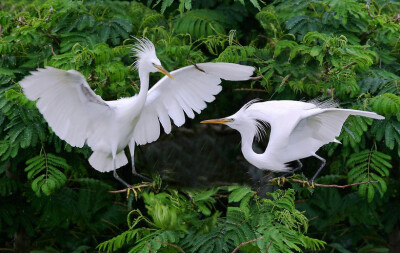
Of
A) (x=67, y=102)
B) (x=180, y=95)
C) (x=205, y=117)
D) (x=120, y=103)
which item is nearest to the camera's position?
(x=67, y=102)

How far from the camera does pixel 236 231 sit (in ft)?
10.9

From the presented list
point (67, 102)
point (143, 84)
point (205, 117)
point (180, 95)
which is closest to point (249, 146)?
point (180, 95)

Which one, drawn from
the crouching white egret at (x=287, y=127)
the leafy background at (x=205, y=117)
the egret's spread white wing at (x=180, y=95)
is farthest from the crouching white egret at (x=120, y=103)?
the leafy background at (x=205, y=117)

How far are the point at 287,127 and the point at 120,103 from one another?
0.81 metres

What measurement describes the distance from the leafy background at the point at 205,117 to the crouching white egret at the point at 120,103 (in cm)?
33

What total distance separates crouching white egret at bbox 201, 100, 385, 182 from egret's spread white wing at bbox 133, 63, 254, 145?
23 centimetres

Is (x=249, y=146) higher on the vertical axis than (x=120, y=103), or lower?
lower

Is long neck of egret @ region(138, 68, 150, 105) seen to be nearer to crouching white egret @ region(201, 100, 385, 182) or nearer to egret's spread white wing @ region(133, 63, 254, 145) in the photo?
egret's spread white wing @ region(133, 63, 254, 145)

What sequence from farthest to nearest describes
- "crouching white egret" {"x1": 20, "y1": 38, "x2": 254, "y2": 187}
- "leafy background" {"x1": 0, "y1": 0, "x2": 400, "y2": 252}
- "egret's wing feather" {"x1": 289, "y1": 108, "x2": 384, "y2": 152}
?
"leafy background" {"x1": 0, "y1": 0, "x2": 400, "y2": 252} < "egret's wing feather" {"x1": 289, "y1": 108, "x2": 384, "y2": 152} < "crouching white egret" {"x1": 20, "y1": 38, "x2": 254, "y2": 187}

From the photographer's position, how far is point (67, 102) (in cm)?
303

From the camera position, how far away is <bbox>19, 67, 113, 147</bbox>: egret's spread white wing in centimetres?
280

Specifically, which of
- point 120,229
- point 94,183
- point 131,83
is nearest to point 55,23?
point 131,83

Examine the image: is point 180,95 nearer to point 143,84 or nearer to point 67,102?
point 143,84

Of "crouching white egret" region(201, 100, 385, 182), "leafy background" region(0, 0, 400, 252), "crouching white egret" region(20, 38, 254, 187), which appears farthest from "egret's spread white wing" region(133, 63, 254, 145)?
"leafy background" region(0, 0, 400, 252)
